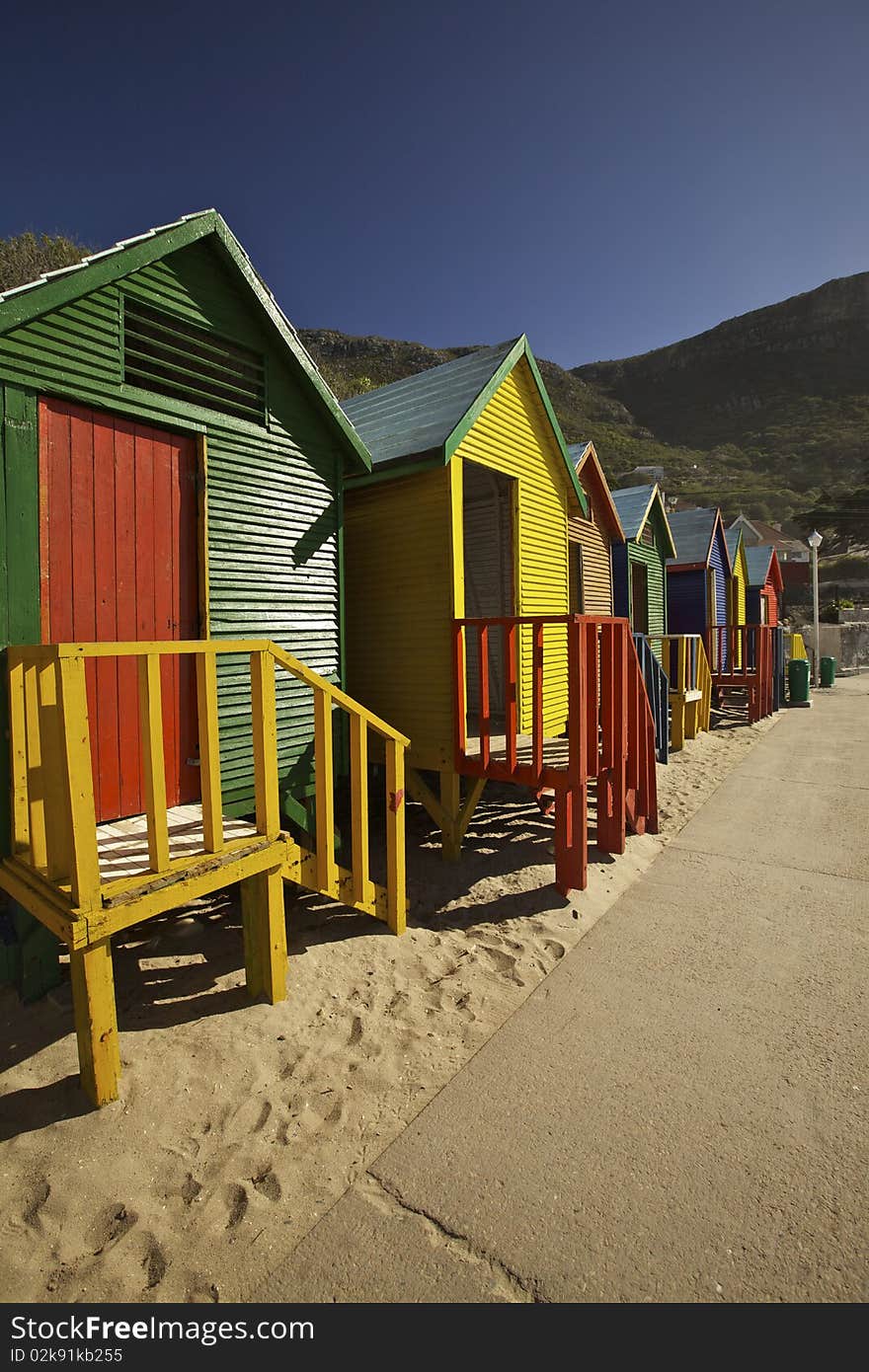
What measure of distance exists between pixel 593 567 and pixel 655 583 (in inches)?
257

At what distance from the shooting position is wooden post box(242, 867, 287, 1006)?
12.8 ft

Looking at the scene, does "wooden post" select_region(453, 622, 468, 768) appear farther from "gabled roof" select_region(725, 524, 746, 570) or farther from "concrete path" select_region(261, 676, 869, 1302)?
"gabled roof" select_region(725, 524, 746, 570)

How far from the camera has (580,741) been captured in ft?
18.3

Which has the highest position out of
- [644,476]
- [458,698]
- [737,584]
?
[644,476]

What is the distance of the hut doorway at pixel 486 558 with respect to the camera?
902cm

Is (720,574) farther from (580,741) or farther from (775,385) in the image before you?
(775,385)

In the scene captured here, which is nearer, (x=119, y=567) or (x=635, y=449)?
(x=119, y=567)

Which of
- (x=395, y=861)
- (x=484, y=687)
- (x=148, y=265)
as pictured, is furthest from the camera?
(x=484, y=687)

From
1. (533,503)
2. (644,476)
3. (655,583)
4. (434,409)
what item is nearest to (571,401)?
(644,476)

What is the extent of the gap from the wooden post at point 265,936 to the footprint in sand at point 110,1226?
144cm

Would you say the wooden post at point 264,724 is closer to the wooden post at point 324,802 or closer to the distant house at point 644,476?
the wooden post at point 324,802

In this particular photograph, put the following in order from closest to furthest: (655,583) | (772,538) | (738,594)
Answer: (655,583) < (738,594) < (772,538)

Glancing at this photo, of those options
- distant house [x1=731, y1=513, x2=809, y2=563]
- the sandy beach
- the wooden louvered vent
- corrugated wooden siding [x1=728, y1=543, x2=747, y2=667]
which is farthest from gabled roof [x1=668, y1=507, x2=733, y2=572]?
distant house [x1=731, y1=513, x2=809, y2=563]
